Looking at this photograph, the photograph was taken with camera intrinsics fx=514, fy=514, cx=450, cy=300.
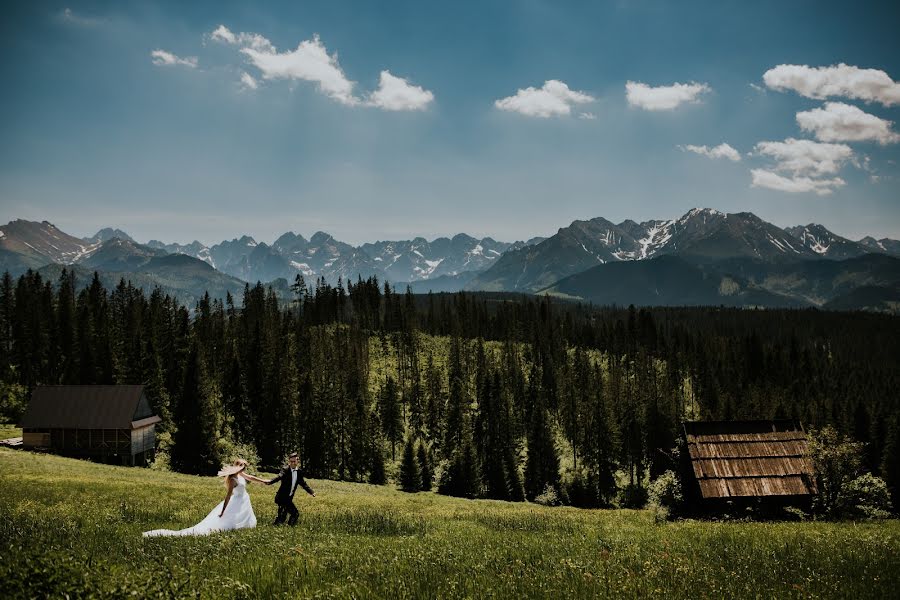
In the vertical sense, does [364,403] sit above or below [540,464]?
above

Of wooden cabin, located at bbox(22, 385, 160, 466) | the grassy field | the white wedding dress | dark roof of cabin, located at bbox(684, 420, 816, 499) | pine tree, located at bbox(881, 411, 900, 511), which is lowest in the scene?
pine tree, located at bbox(881, 411, 900, 511)

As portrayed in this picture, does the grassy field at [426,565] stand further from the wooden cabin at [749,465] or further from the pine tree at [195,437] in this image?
the pine tree at [195,437]

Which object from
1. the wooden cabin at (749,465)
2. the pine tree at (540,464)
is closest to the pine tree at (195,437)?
the pine tree at (540,464)

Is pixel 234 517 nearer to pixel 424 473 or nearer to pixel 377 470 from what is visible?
pixel 424 473

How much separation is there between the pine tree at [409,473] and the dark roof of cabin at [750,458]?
5244cm

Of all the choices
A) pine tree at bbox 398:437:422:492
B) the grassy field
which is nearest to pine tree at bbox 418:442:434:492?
pine tree at bbox 398:437:422:492

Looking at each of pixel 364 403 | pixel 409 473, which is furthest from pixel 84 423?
pixel 364 403

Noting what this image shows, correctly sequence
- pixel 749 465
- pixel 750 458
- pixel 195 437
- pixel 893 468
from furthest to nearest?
pixel 893 468
pixel 195 437
pixel 750 458
pixel 749 465

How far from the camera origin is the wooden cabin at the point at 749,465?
37.0m

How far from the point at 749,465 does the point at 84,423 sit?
74.5 m

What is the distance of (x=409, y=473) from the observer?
8338 cm

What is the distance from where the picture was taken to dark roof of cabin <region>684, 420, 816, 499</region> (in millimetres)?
37094

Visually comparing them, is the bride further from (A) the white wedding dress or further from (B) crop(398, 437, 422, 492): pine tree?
(B) crop(398, 437, 422, 492): pine tree

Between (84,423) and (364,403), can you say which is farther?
(364,403)
